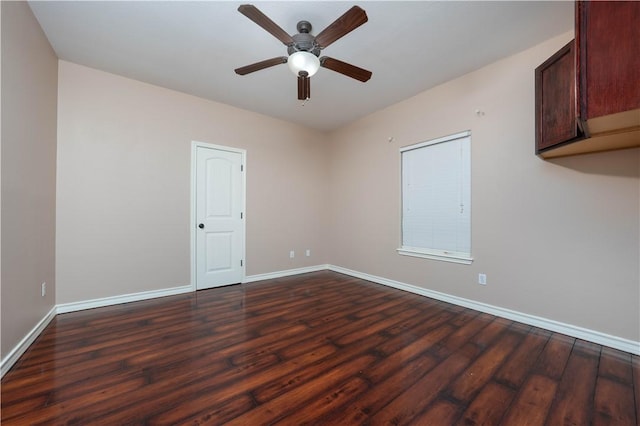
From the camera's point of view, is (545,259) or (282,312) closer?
(545,259)

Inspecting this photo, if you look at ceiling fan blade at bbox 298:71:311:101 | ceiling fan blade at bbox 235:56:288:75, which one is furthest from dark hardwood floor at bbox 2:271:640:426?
ceiling fan blade at bbox 235:56:288:75

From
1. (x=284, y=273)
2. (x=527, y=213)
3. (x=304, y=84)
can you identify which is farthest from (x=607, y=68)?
(x=284, y=273)

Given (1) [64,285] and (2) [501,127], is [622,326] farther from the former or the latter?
(1) [64,285]

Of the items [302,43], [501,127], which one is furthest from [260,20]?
[501,127]

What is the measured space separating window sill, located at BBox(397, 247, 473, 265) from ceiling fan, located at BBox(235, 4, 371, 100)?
7.77 feet

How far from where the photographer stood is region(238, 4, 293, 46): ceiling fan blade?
5.69 feet

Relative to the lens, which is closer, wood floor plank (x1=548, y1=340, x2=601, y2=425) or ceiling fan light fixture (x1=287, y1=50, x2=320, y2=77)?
wood floor plank (x1=548, y1=340, x2=601, y2=425)

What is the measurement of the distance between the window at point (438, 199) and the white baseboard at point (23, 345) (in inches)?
160

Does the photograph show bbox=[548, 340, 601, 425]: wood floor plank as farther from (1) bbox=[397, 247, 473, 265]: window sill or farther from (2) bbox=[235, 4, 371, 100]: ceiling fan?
(2) bbox=[235, 4, 371, 100]: ceiling fan

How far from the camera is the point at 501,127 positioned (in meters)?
2.95

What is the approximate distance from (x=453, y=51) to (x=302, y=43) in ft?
5.44

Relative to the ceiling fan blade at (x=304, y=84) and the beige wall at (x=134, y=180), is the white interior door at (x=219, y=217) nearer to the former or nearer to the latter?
the beige wall at (x=134, y=180)

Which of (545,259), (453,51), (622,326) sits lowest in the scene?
(622,326)

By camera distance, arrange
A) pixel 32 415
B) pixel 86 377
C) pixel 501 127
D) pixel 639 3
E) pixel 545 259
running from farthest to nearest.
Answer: pixel 501 127
pixel 545 259
pixel 86 377
pixel 32 415
pixel 639 3
